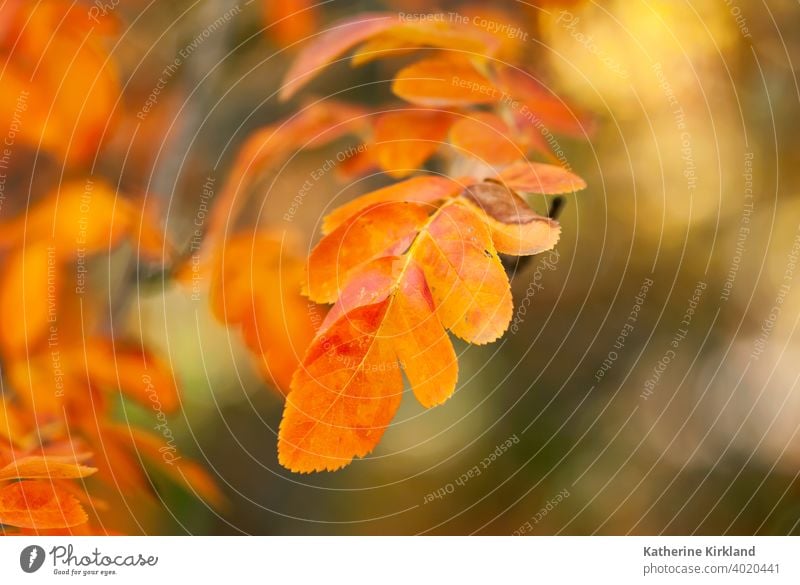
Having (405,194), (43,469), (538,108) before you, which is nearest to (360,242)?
(405,194)

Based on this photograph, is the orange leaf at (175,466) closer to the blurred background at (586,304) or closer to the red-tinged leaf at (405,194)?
the blurred background at (586,304)

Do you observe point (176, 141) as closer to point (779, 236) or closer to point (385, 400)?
point (385, 400)

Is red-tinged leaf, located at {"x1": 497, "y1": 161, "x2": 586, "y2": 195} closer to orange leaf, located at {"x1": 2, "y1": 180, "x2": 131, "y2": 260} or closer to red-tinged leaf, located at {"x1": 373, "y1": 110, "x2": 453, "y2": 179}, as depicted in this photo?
red-tinged leaf, located at {"x1": 373, "y1": 110, "x2": 453, "y2": 179}

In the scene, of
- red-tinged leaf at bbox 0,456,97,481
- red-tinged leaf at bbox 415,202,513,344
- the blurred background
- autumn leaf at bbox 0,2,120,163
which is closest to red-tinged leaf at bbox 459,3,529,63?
the blurred background
